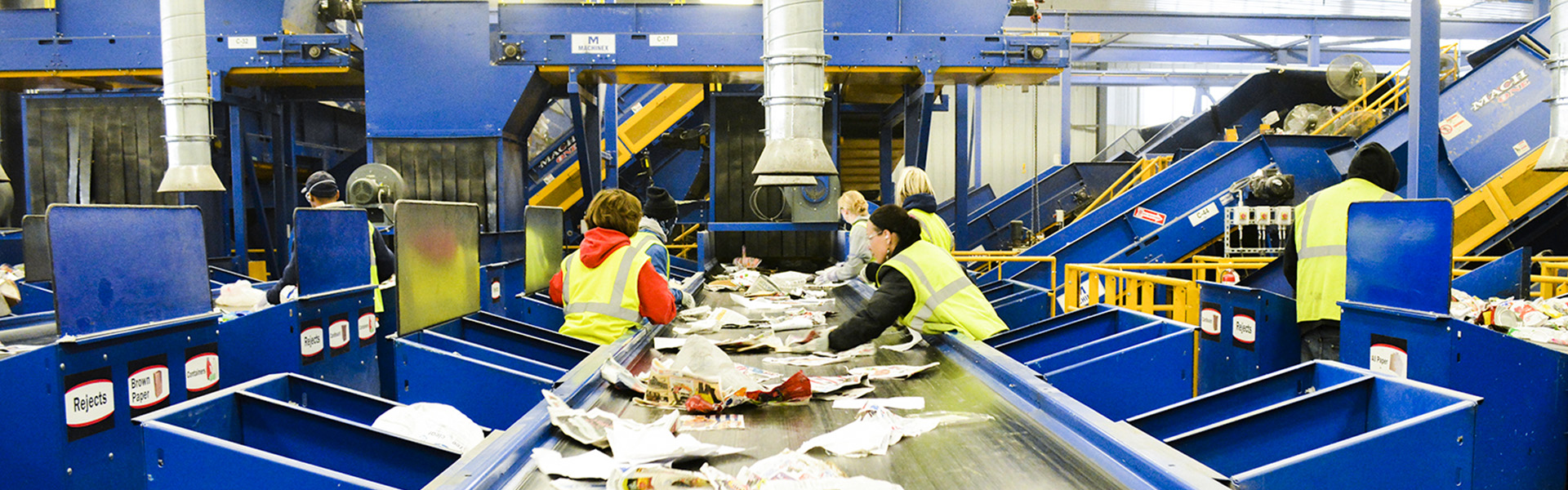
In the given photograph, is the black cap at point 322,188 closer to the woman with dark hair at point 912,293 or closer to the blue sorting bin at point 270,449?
the blue sorting bin at point 270,449

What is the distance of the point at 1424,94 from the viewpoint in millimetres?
6117

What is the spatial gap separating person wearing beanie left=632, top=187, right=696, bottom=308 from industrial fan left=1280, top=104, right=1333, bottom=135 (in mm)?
7799

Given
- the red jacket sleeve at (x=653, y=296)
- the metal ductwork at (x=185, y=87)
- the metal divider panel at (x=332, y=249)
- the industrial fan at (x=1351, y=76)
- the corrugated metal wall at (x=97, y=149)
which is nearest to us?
the red jacket sleeve at (x=653, y=296)

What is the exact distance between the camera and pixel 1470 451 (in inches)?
88.3

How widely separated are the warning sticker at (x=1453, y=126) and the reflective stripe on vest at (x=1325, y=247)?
5198 mm

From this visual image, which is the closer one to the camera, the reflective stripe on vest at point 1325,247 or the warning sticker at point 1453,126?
the reflective stripe on vest at point 1325,247

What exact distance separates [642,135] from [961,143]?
4380 millimetres

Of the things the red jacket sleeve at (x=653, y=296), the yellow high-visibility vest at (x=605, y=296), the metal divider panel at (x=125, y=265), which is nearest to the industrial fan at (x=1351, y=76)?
the red jacket sleeve at (x=653, y=296)

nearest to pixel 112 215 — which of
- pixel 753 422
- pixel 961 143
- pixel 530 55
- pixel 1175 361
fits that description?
pixel 753 422

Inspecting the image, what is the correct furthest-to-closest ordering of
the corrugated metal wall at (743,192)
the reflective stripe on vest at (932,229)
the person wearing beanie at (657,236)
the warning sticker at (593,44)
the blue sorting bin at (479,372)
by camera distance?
1. the corrugated metal wall at (743,192)
2. the warning sticker at (593,44)
3. the reflective stripe on vest at (932,229)
4. the person wearing beanie at (657,236)
5. the blue sorting bin at (479,372)

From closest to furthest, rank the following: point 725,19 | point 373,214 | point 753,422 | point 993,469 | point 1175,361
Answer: point 993,469, point 753,422, point 1175,361, point 373,214, point 725,19

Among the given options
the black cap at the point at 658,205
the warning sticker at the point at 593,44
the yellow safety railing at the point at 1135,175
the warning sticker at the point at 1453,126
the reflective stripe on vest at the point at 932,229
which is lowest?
the reflective stripe on vest at the point at 932,229

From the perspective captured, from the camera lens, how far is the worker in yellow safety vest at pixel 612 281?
3.83 meters

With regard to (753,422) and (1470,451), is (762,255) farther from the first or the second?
(1470,451)
